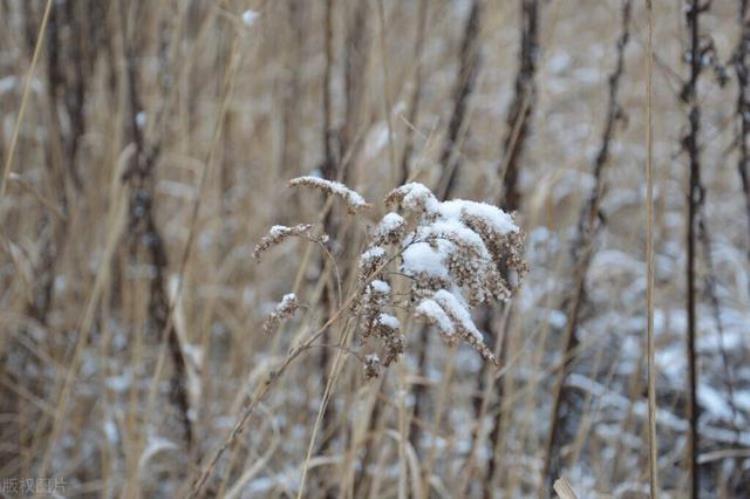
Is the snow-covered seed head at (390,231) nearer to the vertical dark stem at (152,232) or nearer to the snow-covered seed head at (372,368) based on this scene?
the snow-covered seed head at (372,368)

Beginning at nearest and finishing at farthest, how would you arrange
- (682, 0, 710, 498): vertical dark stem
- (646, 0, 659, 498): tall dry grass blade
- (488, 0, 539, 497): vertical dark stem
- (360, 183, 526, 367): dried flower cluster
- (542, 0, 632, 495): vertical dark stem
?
(360, 183, 526, 367): dried flower cluster → (646, 0, 659, 498): tall dry grass blade → (682, 0, 710, 498): vertical dark stem → (542, 0, 632, 495): vertical dark stem → (488, 0, 539, 497): vertical dark stem

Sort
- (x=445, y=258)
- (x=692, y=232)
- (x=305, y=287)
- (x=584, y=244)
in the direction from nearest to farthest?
(x=445, y=258) < (x=692, y=232) < (x=584, y=244) < (x=305, y=287)

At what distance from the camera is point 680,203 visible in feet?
9.98

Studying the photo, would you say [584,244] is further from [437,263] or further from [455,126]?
[437,263]

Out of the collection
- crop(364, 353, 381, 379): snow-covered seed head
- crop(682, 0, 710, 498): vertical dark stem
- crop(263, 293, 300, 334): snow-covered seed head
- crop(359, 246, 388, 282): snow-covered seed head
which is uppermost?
crop(682, 0, 710, 498): vertical dark stem

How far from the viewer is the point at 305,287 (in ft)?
5.87

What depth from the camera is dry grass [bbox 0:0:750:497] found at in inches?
51.1

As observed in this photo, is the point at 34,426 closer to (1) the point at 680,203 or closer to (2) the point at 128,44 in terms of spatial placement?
(2) the point at 128,44

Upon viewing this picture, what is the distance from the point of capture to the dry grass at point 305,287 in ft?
4.25

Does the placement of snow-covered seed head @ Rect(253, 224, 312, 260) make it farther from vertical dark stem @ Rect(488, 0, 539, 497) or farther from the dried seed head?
vertical dark stem @ Rect(488, 0, 539, 497)

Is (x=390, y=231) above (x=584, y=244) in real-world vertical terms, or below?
below

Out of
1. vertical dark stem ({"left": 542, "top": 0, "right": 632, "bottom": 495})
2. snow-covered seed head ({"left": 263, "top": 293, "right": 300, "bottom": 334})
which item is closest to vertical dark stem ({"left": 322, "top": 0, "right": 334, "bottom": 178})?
vertical dark stem ({"left": 542, "top": 0, "right": 632, "bottom": 495})

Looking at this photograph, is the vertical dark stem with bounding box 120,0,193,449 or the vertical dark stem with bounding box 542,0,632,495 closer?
the vertical dark stem with bounding box 542,0,632,495

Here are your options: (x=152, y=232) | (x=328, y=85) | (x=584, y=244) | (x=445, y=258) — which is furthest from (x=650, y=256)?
(x=152, y=232)
